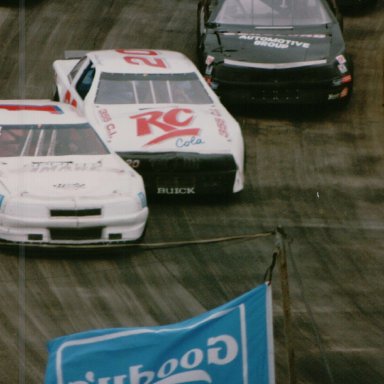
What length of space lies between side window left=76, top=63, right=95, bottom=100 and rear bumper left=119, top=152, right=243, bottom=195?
1831 mm

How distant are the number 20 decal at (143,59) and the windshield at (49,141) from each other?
2.08 m

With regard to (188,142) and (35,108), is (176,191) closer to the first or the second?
(188,142)

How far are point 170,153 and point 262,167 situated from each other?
2.06 m

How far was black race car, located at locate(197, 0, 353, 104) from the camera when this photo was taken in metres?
15.6

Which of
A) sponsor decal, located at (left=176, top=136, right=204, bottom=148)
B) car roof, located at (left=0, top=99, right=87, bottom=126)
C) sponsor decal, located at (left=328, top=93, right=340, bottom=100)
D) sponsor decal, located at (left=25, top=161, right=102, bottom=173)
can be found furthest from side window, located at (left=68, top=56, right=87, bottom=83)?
sponsor decal, located at (left=328, top=93, right=340, bottom=100)

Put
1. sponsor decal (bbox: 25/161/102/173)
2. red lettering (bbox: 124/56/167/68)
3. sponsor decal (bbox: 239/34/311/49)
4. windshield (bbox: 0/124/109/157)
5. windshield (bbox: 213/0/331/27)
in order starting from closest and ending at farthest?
sponsor decal (bbox: 25/161/102/173) → windshield (bbox: 0/124/109/157) → red lettering (bbox: 124/56/167/68) → sponsor decal (bbox: 239/34/311/49) → windshield (bbox: 213/0/331/27)

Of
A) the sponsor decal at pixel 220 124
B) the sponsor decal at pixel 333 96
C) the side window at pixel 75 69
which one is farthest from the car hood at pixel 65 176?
the sponsor decal at pixel 333 96

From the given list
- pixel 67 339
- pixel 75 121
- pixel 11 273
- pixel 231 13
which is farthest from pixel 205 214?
pixel 67 339

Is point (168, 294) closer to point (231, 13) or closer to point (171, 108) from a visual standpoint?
point (171, 108)

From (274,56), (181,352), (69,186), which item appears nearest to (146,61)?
(274,56)

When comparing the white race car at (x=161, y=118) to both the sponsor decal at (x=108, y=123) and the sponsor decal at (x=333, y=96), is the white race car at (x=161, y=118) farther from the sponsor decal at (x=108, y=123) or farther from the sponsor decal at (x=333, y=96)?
the sponsor decal at (x=333, y=96)

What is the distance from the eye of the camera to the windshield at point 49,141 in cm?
1217

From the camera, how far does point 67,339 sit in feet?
21.2

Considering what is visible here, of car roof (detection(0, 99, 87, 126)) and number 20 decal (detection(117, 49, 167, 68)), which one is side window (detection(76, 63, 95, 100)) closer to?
number 20 decal (detection(117, 49, 167, 68))
